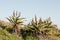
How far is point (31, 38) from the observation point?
111 ft

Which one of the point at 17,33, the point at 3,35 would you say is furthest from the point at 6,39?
the point at 17,33

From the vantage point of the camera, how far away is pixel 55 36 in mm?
37750

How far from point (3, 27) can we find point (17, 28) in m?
2.18

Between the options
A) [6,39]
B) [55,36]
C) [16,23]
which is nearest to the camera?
[6,39]

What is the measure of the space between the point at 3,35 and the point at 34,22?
5.51 m

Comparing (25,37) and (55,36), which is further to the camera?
(55,36)

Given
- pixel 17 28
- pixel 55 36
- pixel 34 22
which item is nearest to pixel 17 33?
pixel 17 28

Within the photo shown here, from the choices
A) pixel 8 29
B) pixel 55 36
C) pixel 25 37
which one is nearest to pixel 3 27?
pixel 8 29

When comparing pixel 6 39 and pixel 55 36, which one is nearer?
pixel 6 39

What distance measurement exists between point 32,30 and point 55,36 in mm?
4949

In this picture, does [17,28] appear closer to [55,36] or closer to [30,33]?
[30,33]

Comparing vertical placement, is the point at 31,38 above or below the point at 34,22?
below

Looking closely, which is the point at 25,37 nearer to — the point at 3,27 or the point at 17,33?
the point at 17,33

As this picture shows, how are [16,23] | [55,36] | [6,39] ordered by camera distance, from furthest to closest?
1. [55,36]
2. [16,23]
3. [6,39]
